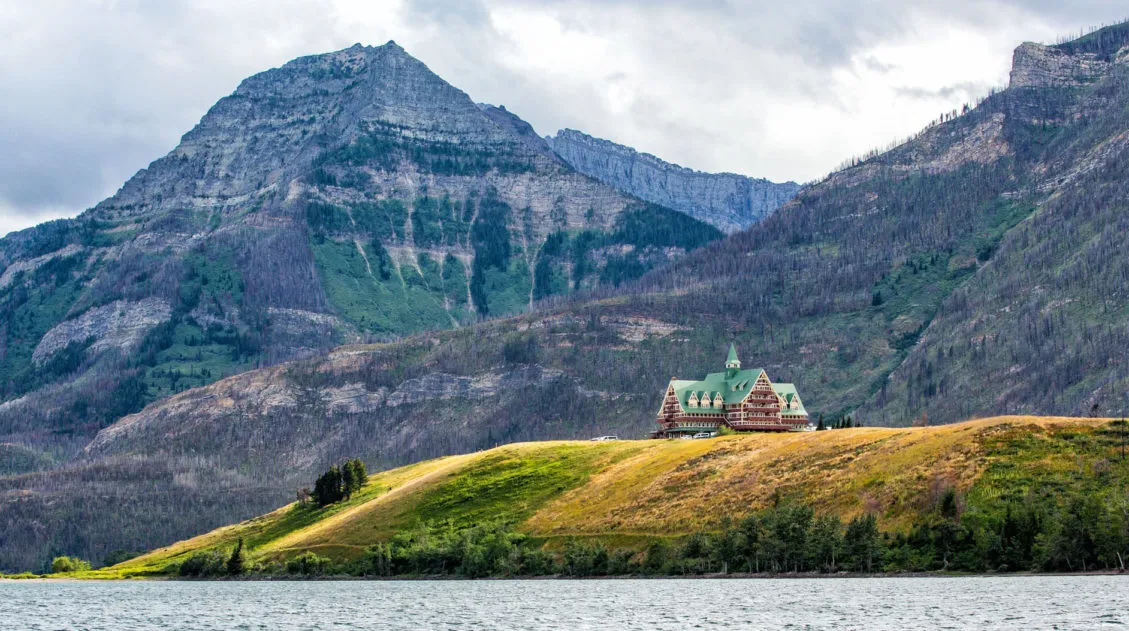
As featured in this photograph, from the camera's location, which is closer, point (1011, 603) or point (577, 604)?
point (1011, 603)

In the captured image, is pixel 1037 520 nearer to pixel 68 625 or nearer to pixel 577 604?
pixel 577 604

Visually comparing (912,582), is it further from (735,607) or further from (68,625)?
(68,625)

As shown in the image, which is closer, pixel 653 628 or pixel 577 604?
pixel 653 628

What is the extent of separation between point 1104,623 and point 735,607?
46.3 metres

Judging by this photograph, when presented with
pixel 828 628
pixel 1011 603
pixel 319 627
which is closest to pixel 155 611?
pixel 319 627

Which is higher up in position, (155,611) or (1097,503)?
(1097,503)

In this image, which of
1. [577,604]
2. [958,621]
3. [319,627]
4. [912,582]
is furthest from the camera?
[912,582]

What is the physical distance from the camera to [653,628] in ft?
477

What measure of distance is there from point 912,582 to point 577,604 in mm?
46834

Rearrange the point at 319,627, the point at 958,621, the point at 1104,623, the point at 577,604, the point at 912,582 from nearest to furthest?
the point at 1104,623 < the point at 958,621 < the point at 319,627 < the point at 577,604 < the point at 912,582

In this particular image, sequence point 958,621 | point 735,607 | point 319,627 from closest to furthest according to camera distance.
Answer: point 958,621, point 319,627, point 735,607

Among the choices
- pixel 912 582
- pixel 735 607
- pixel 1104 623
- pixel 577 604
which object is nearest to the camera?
pixel 1104 623

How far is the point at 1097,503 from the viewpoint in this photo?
192m

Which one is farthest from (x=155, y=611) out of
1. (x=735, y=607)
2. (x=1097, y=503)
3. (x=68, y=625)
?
(x=1097, y=503)
